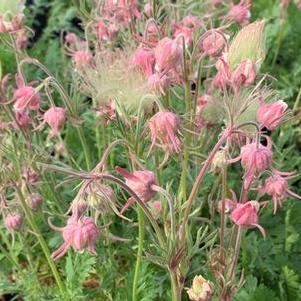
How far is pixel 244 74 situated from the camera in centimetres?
146

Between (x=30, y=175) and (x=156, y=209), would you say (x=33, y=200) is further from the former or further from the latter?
(x=156, y=209)

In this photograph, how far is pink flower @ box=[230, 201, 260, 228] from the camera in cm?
151

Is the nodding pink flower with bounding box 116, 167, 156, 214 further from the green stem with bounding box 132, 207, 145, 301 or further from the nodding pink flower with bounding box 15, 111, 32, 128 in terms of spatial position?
the nodding pink flower with bounding box 15, 111, 32, 128

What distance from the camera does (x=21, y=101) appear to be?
1.68 meters

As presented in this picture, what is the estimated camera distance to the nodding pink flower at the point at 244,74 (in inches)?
57.4

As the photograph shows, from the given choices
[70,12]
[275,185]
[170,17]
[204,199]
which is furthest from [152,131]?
[70,12]

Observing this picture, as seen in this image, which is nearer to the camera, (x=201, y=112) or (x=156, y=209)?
(x=156, y=209)

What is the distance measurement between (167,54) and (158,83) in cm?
→ 8

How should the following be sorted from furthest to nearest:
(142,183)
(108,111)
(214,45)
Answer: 1. (214,45)
2. (108,111)
3. (142,183)

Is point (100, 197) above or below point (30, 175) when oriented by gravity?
above

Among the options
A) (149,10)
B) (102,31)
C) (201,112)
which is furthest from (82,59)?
(201,112)

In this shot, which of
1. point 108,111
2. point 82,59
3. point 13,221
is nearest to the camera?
point 108,111

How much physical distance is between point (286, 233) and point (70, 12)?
70.2 inches

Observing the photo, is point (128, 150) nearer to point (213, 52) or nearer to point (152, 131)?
point (152, 131)
